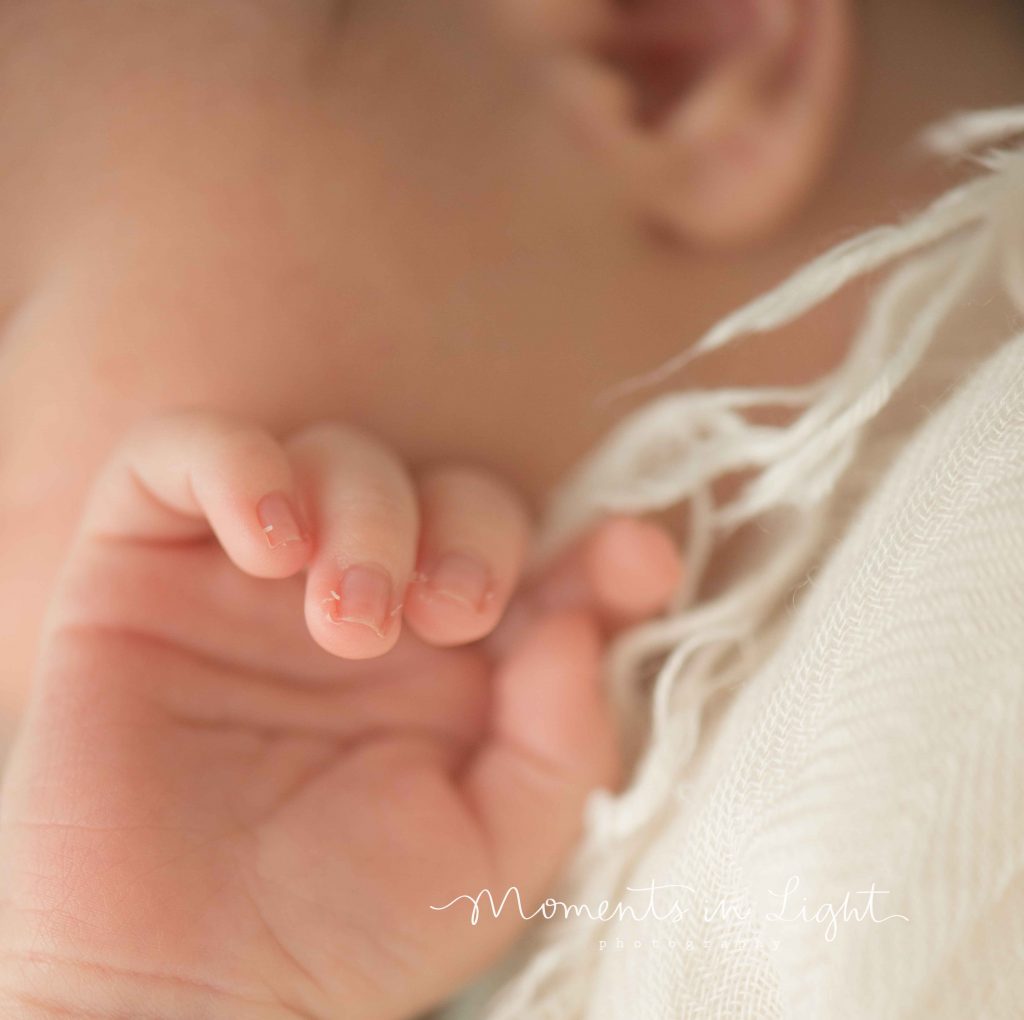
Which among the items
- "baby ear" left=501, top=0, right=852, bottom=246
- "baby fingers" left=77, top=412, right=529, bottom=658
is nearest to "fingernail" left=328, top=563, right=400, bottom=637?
"baby fingers" left=77, top=412, right=529, bottom=658

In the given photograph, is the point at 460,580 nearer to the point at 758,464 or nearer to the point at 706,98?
the point at 758,464

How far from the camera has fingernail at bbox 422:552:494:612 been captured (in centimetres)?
41

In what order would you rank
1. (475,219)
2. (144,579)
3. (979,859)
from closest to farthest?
(979,859), (144,579), (475,219)

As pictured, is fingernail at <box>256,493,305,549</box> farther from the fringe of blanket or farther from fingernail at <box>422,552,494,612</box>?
the fringe of blanket

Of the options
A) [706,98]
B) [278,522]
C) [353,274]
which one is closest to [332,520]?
[278,522]

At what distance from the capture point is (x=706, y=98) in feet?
1.77

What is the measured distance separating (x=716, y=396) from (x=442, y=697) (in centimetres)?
21

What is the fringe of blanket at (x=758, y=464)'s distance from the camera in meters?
0.42

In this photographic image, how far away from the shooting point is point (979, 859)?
0.30 m

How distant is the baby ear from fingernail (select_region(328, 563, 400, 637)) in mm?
303

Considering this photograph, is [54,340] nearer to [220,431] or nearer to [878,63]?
[220,431]

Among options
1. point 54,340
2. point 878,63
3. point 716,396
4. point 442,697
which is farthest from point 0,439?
point 878,63

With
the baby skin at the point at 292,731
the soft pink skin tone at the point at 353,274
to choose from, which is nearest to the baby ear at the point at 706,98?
the soft pink skin tone at the point at 353,274

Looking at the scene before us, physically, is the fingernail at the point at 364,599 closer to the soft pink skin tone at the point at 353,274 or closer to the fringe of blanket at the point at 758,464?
the soft pink skin tone at the point at 353,274
